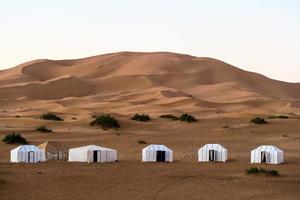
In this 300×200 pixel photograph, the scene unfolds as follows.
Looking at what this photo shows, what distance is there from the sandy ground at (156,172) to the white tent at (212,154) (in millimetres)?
475

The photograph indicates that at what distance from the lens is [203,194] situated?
73.2 ft

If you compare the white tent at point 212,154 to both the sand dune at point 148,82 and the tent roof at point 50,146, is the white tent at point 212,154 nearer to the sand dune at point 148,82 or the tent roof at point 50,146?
the tent roof at point 50,146

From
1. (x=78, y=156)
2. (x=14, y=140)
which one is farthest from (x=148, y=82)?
(x=78, y=156)

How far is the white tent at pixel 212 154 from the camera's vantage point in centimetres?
3184

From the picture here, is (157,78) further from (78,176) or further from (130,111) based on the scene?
(78,176)

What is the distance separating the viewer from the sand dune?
84562mm

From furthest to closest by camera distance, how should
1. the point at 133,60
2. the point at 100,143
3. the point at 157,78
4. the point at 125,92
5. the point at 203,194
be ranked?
the point at 133,60, the point at 157,78, the point at 125,92, the point at 100,143, the point at 203,194

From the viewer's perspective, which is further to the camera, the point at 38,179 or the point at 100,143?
the point at 100,143

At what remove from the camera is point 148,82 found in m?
104

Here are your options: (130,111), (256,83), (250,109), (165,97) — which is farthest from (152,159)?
(256,83)

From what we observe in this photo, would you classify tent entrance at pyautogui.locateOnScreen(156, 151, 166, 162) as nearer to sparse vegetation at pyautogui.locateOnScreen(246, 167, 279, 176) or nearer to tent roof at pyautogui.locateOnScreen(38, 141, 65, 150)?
tent roof at pyautogui.locateOnScreen(38, 141, 65, 150)

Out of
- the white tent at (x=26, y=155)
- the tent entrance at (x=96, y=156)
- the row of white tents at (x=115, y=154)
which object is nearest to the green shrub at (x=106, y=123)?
the row of white tents at (x=115, y=154)

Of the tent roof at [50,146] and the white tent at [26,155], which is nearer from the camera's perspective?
the white tent at [26,155]

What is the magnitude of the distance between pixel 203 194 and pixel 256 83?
313 ft
